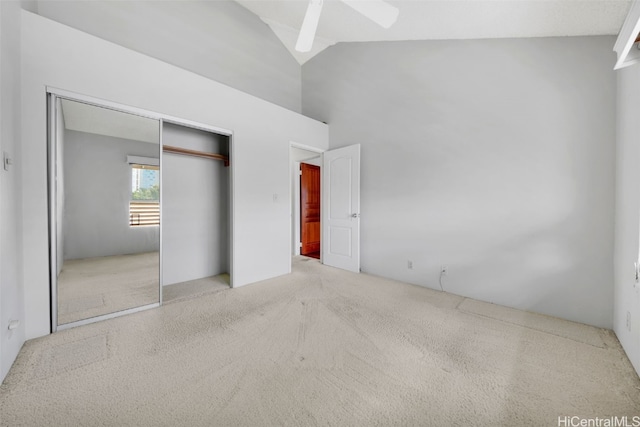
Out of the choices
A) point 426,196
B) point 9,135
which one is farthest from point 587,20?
point 9,135

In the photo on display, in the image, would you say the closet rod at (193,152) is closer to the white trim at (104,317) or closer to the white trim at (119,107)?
the white trim at (119,107)

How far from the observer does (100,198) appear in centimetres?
232

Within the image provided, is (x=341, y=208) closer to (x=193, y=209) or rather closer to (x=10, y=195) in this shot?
(x=193, y=209)

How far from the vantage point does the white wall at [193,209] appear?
10.4 feet

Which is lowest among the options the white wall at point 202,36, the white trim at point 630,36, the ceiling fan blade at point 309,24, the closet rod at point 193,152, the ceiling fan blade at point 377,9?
the closet rod at point 193,152

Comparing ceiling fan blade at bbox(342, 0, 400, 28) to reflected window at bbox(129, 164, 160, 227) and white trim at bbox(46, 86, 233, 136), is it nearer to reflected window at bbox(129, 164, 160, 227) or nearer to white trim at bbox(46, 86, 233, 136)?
white trim at bbox(46, 86, 233, 136)

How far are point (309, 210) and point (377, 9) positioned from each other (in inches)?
150

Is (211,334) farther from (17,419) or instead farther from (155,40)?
(155,40)

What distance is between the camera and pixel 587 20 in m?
2.07

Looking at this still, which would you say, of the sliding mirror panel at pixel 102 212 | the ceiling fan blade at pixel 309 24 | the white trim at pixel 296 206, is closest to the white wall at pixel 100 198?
the sliding mirror panel at pixel 102 212

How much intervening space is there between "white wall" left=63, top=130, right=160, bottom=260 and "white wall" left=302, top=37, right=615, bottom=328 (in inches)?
114

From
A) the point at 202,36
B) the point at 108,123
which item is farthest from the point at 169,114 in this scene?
the point at 202,36

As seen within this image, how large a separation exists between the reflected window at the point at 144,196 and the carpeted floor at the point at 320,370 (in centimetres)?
93

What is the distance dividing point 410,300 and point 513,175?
171cm
